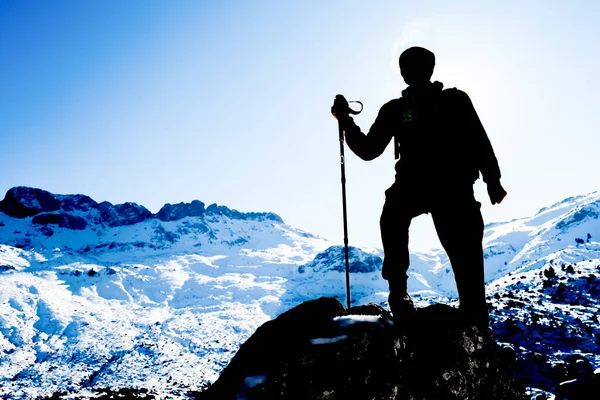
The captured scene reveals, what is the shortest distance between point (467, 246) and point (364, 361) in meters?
1.85

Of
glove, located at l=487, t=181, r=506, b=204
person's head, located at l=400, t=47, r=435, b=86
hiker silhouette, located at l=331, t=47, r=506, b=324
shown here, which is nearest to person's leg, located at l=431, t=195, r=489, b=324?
hiker silhouette, located at l=331, t=47, r=506, b=324

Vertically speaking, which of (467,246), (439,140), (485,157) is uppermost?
(439,140)

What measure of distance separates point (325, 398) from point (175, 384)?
16792cm

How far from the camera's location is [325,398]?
317 cm

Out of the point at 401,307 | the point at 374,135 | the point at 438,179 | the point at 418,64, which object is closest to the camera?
the point at 401,307

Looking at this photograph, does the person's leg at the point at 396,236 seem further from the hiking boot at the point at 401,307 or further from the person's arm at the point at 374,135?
the person's arm at the point at 374,135

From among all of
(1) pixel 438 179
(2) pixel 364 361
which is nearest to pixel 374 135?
(1) pixel 438 179

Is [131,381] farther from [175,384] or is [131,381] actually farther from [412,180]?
[412,180]

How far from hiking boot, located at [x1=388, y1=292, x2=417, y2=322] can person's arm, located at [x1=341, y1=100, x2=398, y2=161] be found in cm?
161

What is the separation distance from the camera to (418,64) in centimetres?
487

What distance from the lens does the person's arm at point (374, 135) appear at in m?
4.95

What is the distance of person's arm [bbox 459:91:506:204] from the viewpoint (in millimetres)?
4680

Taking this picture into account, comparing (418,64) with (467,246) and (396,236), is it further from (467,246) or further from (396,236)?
(467,246)

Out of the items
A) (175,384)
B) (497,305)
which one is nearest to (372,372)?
(497,305)
